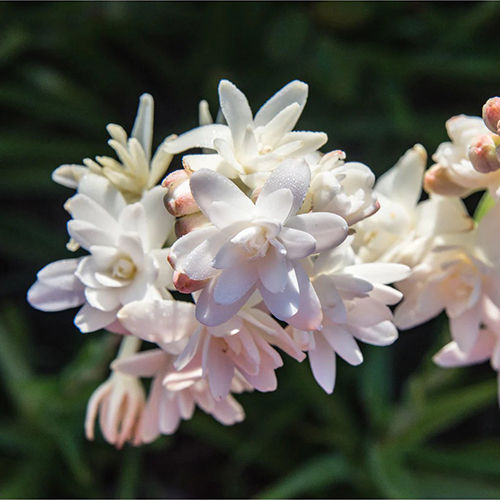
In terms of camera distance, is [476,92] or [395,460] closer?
[395,460]

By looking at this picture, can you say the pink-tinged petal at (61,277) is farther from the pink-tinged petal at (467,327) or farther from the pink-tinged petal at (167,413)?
the pink-tinged petal at (467,327)

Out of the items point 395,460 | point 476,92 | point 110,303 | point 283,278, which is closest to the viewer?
point 283,278

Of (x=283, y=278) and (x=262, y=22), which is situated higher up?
(x=262, y=22)

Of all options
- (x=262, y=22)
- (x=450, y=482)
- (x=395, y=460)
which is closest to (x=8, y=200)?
(x=262, y=22)

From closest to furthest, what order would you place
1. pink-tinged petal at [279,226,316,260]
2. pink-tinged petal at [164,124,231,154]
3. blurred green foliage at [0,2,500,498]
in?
pink-tinged petal at [279,226,316,260] < pink-tinged petal at [164,124,231,154] < blurred green foliage at [0,2,500,498]

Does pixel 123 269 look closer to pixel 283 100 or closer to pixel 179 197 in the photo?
pixel 179 197

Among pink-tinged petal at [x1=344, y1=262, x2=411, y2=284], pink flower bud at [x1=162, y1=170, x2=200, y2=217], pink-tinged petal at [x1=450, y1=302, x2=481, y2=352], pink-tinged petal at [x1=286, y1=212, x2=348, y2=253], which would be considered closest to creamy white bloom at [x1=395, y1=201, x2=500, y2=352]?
pink-tinged petal at [x1=450, y1=302, x2=481, y2=352]

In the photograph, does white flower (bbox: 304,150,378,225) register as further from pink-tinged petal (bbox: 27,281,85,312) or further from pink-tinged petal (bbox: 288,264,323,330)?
pink-tinged petal (bbox: 27,281,85,312)

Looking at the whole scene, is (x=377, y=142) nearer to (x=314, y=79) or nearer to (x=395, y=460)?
(x=314, y=79)
